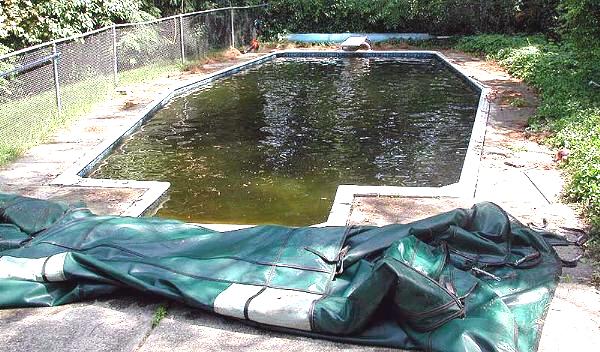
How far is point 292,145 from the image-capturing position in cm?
793

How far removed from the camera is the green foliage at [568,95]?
16.9 feet

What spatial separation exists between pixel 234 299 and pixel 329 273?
534 mm

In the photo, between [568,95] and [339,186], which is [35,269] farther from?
[568,95]

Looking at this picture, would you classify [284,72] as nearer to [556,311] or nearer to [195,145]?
[195,145]

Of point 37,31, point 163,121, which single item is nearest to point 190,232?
point 163,121

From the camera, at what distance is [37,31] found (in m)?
10.5

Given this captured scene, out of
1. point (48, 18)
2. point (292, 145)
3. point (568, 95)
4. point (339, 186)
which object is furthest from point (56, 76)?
point (568, 95)

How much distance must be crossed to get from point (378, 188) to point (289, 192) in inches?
44.0

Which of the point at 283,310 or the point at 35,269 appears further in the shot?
the point at 35,269

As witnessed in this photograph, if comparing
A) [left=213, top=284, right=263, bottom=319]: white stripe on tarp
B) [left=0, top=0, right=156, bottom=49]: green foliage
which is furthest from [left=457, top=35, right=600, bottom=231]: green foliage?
[left=0, top=0, right=156, bottom=49]: green foliage

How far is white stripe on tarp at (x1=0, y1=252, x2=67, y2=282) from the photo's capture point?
3.43 meters

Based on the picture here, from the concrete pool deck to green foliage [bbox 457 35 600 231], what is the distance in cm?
21

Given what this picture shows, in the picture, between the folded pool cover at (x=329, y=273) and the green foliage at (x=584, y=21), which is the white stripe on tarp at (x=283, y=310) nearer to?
the folded pool cover at (x=329, y=273)

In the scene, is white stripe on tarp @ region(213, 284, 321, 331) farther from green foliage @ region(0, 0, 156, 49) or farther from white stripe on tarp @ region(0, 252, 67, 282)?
green foliage @ region(0, 0, 156, 49)
